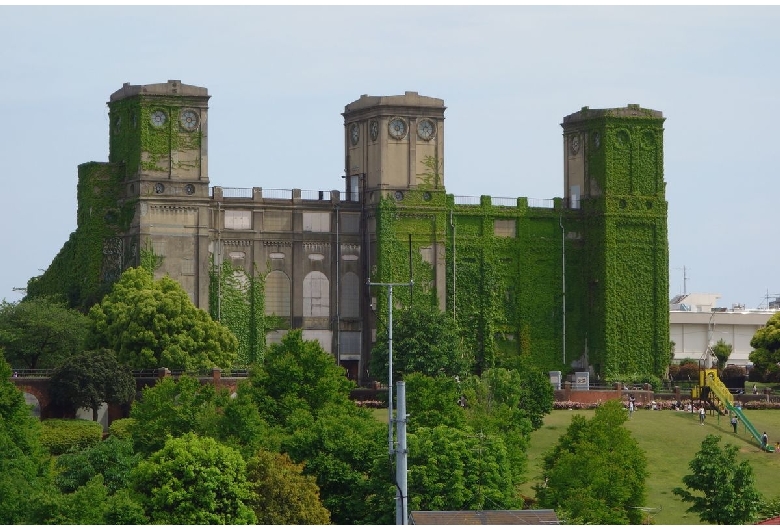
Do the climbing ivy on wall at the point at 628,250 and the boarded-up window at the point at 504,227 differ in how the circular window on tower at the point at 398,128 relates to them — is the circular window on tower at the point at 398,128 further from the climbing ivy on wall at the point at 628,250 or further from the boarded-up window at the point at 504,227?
the climbing ivy on wall at the point at 628,250

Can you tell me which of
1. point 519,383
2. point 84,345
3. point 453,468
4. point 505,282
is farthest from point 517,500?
point 505,282

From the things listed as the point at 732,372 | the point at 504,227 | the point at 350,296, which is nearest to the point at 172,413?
the point at 350,296

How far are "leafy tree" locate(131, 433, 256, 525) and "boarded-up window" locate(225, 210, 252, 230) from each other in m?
46.3

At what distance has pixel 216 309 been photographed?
119m

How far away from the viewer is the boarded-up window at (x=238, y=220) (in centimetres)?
12044

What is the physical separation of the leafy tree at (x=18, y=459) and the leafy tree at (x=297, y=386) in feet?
33.6

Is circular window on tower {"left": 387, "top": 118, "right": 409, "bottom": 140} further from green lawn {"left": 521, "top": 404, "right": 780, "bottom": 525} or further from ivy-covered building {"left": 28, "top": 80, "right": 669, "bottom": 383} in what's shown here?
green lawn {"left": 521, "top": 404, "right": 780, "bottom": 525}

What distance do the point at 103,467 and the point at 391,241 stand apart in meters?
42.8

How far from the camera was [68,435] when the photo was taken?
96.0m

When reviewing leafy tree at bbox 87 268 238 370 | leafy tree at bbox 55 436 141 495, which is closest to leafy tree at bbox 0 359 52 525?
leafy tree at bbox 55 436 141 495

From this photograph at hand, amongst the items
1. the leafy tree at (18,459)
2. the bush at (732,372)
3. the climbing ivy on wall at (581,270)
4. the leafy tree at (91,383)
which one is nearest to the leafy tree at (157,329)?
the leafy tree at (91,383)

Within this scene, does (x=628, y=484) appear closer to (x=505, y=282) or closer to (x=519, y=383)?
(x=519, y=383)

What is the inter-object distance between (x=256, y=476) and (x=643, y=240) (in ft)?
185

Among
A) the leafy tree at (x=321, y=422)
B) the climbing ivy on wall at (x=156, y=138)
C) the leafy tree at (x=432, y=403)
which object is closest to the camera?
the leafy tree at (x=321, y=422)
